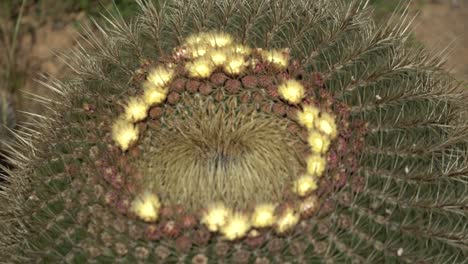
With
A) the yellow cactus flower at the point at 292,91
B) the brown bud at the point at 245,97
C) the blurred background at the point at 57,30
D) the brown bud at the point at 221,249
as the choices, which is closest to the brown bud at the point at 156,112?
the brown bud at the point at 245,97

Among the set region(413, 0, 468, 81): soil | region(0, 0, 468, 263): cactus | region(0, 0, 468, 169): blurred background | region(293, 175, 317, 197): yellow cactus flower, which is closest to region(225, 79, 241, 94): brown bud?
region(0, 0, 468, 263): cactus

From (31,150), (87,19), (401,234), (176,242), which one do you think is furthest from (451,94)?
(87,19)

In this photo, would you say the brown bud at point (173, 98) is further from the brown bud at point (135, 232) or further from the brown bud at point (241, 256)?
the brown bud at point (241, 256)

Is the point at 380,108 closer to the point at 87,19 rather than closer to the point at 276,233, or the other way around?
the point at 276,233

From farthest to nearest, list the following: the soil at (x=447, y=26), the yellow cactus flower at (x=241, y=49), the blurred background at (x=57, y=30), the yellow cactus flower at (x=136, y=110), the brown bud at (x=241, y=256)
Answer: the soil at (x=447, y=26)
the blurred background at (x=57, y=30)
the yellow cactus flower at (x=241, y=49)
the yellow cactus flower at (x=136, y=110)
the brown bud at (x=241, y=256)

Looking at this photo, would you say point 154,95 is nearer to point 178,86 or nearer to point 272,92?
point 178,86

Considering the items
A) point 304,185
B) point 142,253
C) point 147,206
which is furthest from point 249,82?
point 142,253
